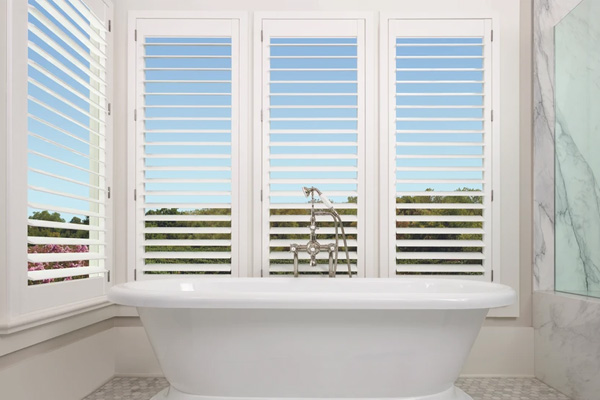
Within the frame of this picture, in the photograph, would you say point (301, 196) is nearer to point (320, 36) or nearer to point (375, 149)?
point (375, 149)

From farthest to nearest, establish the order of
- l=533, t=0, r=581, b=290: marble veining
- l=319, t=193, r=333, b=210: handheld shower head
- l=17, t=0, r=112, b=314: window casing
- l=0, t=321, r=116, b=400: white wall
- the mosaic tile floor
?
l=533, t=0, r=581, b=290: marble veining → l=319, t=193, r=333, b=210: handheld shower head → the mosaic tile floor → l=17, t=0, r=112, b=314: window casing → l=0, t=321, r=116, b=400: white wall

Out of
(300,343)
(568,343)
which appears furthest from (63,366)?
(568,343)

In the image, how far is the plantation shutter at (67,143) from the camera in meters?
2.47

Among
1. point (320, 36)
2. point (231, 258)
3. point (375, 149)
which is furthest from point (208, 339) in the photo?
point (320, 36)

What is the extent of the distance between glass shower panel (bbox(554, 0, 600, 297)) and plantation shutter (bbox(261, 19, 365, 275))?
1129 millimetres

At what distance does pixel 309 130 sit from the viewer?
338cm

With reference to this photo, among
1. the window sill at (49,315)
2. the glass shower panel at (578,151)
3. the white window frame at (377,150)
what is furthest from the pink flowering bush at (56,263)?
the glass shower panel at (578,151)

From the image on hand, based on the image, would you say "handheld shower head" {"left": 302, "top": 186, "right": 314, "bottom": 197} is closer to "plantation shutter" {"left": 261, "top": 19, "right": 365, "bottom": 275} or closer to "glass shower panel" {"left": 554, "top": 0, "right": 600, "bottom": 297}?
"plantation shutter" {"left": 261, "top": 19, "right": 365, "bottom": 275}

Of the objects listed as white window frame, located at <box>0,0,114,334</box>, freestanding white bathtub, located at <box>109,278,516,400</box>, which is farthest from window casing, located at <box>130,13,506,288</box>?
white window frame, located at <box>0,0,114,334</box>

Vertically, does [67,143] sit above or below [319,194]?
above

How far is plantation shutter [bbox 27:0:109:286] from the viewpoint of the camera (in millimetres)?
2469

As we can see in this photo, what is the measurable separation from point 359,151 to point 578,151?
3.92ft

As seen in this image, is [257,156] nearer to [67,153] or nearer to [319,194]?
[319,194]

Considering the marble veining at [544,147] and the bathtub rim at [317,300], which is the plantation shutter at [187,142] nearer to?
the bathtub rim at [317,300]
